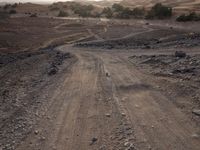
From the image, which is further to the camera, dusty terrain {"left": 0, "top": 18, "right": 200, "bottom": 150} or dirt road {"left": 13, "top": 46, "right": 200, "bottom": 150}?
dusty terrain {"left": 0, "top": 18, "right": 200, "bottom": 150}

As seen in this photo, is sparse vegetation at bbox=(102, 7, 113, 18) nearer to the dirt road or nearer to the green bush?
the green bush

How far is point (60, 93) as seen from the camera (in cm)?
1631

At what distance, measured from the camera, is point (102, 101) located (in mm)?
14586

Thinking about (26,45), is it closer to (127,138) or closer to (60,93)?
(60,93)

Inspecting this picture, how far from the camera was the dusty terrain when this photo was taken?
11.1m

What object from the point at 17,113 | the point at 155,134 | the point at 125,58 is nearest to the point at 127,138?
the point at 155,134

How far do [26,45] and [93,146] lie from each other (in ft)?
88.3

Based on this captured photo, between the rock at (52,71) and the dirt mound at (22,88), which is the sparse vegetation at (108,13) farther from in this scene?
the rock at (52,71)

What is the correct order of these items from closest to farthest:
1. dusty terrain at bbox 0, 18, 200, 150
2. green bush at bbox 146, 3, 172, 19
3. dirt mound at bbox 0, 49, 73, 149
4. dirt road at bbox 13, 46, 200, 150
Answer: dirt road at bbox 13, 46, 200, 150 → dusty terrain at bbox 0, 18, 200, 150 → dirt mound at bbox 0, 49, 73, 149 → green bush at bbox 146, 3, 172, 19

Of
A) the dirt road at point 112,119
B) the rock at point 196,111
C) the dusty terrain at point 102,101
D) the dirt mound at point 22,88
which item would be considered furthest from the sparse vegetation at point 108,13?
the rock at point 196,111

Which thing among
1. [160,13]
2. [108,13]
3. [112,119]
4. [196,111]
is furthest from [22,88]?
[108,13]

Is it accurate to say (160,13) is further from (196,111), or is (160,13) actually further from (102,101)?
(196,111)

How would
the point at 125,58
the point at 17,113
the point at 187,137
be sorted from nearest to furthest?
1. the point at 187,137
2. the point at 17,113
3. the point at 125,58

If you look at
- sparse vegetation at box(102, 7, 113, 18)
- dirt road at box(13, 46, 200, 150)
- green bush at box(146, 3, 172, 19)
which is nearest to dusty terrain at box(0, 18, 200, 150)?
dirt road at box(13, 46, 200, 150)
